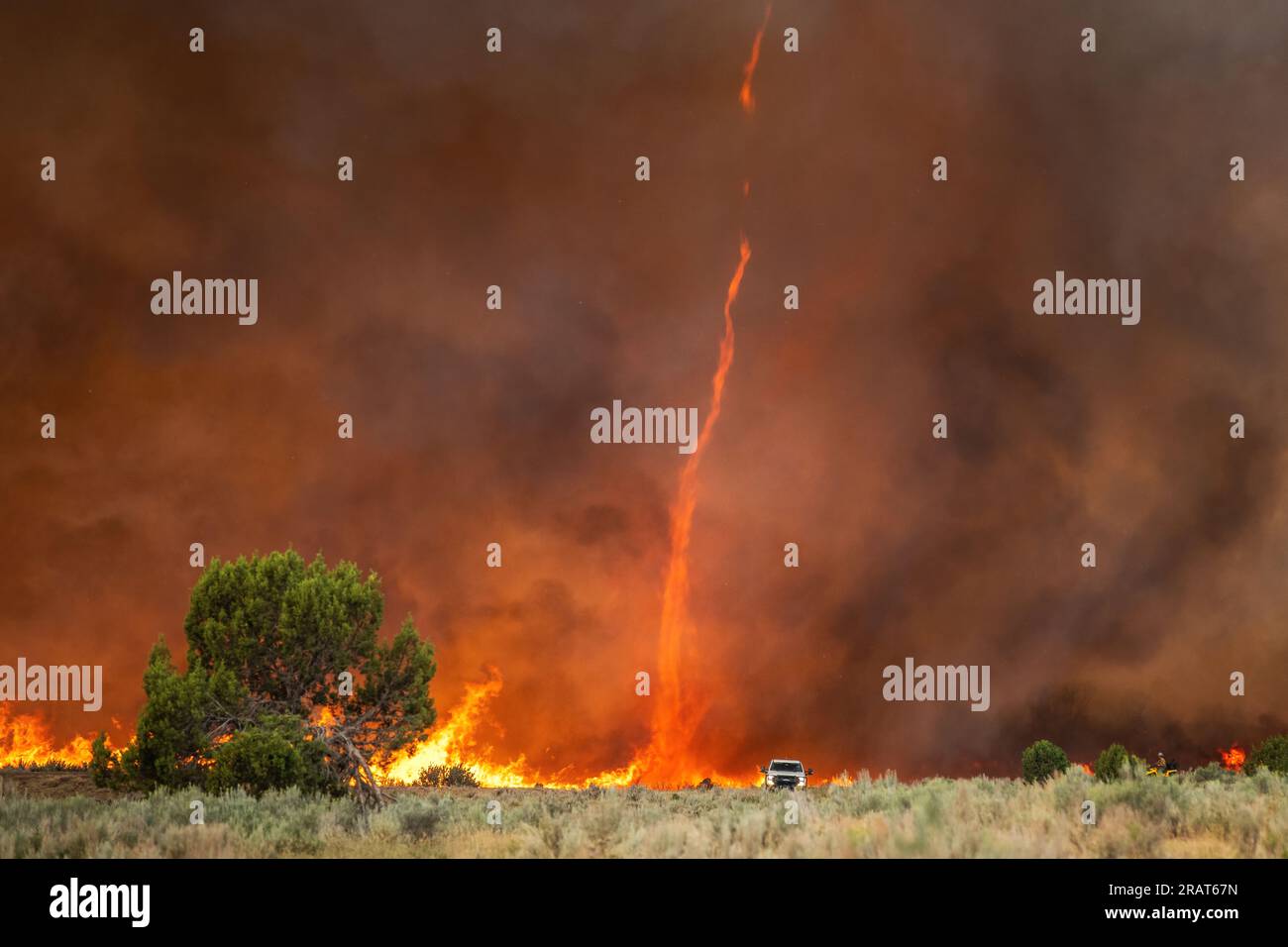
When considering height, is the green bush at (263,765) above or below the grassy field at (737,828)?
above

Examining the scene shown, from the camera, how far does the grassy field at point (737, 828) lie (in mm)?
12820

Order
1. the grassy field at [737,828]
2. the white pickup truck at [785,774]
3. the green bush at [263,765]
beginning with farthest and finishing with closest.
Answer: the white pickup truck at [785,774], the green bush at [263,765], the grassy field at [737,828]

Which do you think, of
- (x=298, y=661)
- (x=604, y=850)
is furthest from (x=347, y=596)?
(x=604, y=850)

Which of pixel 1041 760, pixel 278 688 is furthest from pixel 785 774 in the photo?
pixel 278 688

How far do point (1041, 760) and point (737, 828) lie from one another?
25487mm

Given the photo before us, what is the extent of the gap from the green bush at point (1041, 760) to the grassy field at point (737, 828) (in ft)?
51.9

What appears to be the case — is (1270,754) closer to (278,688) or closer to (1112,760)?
(1112,760)

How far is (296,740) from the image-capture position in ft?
72.4

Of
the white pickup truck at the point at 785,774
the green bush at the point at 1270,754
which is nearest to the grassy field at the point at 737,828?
the white pickup truck at the point at 785,774

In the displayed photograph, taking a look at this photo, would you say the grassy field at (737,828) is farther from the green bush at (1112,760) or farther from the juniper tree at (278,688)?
the green bush at (1112,760)

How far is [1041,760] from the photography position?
116 ft

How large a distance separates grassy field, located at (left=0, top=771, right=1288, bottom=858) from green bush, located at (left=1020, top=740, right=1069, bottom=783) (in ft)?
51.9
